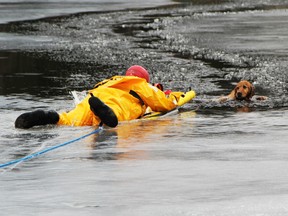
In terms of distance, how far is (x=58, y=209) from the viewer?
6.54 metres

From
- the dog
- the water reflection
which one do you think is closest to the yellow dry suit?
the water reflection

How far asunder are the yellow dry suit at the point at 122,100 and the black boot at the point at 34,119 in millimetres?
255

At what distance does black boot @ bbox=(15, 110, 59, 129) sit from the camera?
10.5 metres

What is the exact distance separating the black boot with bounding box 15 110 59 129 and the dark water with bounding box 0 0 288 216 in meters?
0.09

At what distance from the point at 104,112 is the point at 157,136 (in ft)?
2.20

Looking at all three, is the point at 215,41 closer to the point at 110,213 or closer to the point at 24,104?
the point at 24,104

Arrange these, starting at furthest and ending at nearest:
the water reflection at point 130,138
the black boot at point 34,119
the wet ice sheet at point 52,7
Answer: the wet ice sheet at point 52,7
the black boot at point 34,119
the water reflection at point 130,138

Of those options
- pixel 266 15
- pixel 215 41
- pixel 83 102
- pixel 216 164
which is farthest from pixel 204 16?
pixel 216 164

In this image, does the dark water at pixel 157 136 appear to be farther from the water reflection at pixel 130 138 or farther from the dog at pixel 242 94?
the dog at pixel 242 94

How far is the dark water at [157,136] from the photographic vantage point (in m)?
6.83

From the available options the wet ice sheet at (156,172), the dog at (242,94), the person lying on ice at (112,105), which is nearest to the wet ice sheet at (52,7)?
the dog at (242,94)

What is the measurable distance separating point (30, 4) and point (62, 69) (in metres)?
26.2

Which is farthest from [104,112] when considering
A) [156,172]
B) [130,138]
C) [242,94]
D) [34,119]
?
[242,94]

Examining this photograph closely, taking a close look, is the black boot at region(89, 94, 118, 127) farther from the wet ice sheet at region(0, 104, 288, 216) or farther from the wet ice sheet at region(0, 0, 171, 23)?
the wet ice sheet at region(0, 0, 171, 23)
